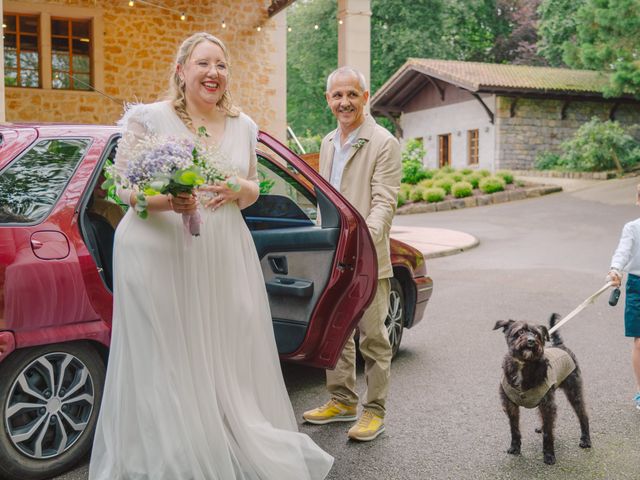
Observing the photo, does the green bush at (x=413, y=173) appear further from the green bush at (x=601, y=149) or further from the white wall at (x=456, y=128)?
the green bush at (x=601, y=149)

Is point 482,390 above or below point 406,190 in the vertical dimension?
below

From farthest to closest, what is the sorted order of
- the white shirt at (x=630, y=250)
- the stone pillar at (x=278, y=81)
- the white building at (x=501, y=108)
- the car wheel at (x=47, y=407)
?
the white building at (x=501, y=108) → the stone pillar at (x=278, y=81) → the white shirt at (x=630, y=250) → the car wheel at (x=47, y=407)

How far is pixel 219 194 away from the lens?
3.29 metres

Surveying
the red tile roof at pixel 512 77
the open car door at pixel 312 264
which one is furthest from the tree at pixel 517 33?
the open car door at pixel 312 264

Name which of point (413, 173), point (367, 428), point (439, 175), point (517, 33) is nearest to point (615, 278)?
point (367, 428)

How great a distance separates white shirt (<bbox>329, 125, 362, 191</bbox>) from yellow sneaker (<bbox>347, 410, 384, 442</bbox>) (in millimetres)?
1370

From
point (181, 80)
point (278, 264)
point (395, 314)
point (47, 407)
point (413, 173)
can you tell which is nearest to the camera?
point (181, 80)

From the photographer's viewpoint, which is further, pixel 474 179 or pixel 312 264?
pixel 474 179

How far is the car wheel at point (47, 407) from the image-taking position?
348 centimetres

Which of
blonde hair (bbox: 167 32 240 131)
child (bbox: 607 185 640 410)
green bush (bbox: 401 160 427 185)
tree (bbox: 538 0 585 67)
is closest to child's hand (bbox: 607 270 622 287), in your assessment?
child (bbox: 607 185 640 410)

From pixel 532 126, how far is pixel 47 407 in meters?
30.6

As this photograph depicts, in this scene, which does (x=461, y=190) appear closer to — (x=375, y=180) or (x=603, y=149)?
(x=603, y=149)

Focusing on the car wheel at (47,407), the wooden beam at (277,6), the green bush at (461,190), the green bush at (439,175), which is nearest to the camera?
the car wheel at (47,407)

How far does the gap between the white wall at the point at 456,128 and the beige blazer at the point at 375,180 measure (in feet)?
92.4
